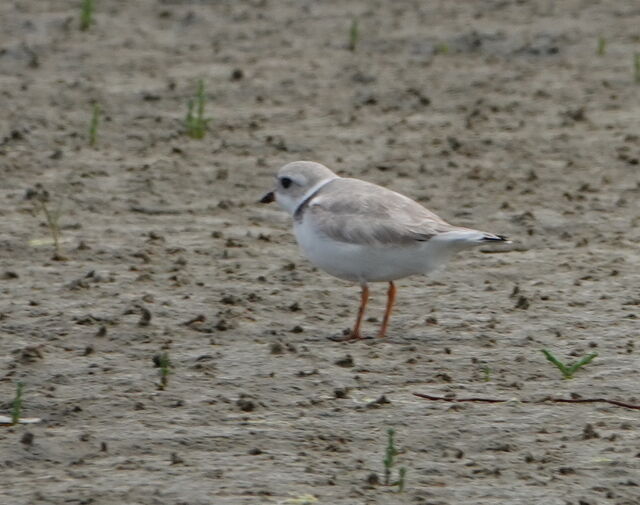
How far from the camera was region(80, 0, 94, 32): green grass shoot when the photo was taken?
12.5 meters

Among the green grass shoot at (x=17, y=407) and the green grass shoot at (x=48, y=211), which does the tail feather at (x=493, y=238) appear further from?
the green grass shoot at (x=48, y=211)

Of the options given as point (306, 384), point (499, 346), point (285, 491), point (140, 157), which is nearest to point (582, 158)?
point (140, 157)

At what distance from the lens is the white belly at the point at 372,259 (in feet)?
23.2

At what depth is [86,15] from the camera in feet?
41.1

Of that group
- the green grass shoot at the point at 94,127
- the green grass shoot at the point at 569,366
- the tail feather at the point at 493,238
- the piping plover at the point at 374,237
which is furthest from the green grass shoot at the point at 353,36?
the green grass shoot at the point at 569,366

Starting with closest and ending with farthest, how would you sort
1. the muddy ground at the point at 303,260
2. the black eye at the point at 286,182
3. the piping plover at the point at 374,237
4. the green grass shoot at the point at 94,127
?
the muddy ground at the point at 303,260 → the piping plover at the point at 374,237 → the black eye at the point at 286,182 → the green grass shoot at the point at 94,127

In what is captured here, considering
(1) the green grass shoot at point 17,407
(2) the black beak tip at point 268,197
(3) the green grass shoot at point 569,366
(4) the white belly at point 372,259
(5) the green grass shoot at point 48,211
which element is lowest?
(1) the green grass shoot at point 17,407

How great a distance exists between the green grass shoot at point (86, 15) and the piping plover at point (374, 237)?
224 inches

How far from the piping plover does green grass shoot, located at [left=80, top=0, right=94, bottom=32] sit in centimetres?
570

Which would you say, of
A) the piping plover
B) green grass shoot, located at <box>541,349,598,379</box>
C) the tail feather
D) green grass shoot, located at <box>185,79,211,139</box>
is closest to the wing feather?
the piping plover

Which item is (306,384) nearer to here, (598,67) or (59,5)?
(598,67)

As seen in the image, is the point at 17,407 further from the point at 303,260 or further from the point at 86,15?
the point at 86,15

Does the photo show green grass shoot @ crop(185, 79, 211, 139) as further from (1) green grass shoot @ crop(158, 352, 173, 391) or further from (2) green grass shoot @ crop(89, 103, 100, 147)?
(1) green grass shoot @ crop(158, 352, 173, 391)

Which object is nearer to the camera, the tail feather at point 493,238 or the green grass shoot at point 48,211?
the tail feather at point 493,238
